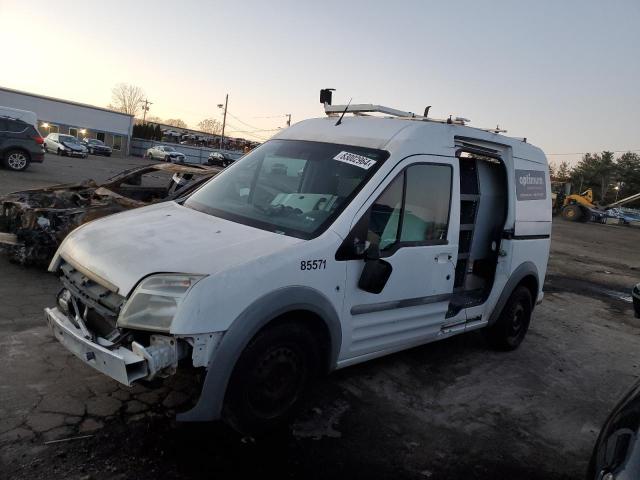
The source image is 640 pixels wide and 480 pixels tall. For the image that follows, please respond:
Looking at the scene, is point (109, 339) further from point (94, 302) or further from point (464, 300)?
point (464, 300)

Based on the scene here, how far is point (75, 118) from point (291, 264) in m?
50.3

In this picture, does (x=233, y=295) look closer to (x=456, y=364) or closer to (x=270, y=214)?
(x=270, y=214)

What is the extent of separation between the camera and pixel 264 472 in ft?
8.93

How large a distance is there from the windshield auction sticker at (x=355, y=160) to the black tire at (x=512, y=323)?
8.05 feet

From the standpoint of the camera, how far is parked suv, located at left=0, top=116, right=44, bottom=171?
16500mm

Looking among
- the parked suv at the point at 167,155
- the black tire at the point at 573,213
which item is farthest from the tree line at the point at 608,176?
the parked suv at the point at 167,155

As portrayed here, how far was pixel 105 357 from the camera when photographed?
2.53 meters

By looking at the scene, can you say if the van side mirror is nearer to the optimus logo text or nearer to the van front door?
the van front door

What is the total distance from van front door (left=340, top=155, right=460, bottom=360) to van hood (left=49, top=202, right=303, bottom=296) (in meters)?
0.67


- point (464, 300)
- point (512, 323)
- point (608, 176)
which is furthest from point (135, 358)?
point (608, 176)

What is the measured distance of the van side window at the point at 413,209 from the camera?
3.42 m

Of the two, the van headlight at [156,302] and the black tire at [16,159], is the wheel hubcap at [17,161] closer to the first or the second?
the black tire at [16,159]

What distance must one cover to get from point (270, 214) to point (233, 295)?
0.92 metres

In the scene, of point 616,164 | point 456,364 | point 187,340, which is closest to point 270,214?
point 187,340
